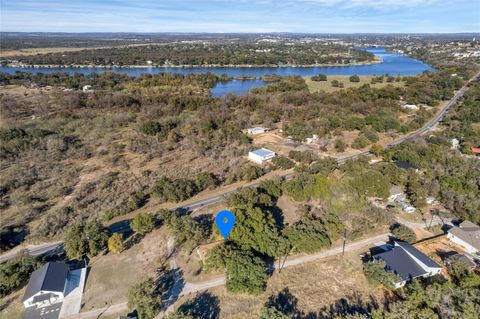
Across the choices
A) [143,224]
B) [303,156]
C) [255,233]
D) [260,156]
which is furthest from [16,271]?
[303,156]

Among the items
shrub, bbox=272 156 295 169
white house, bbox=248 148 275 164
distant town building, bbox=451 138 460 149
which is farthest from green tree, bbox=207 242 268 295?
distant town building, bbox=451 138 460 149

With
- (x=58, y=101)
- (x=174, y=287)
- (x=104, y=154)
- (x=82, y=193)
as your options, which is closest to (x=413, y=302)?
(x=174, y=287)

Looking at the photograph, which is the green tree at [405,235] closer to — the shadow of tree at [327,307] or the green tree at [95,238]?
the shadow of tree at [327,307]

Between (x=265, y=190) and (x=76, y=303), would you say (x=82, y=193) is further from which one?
Answer: (x=265, y=190)

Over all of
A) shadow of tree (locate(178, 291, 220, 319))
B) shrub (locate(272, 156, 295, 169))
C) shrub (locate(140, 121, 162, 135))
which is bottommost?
shadow of tree (locate(178, 291, 220, 319))

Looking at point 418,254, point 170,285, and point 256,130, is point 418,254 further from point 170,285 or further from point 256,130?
point 256,130

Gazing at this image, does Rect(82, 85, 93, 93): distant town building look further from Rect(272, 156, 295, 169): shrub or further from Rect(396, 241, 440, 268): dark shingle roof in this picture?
Rect(396, 241, 440, 268): dark shingle roof
